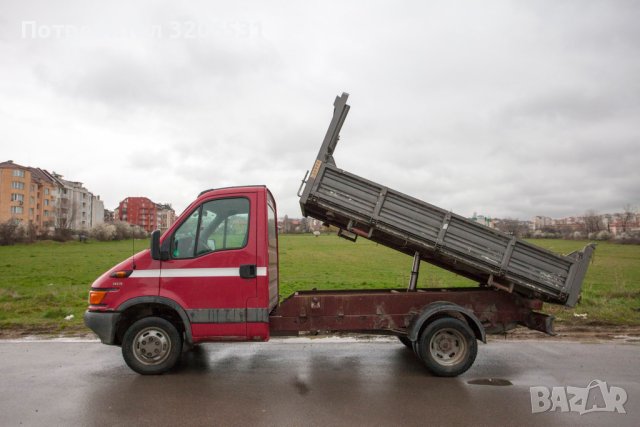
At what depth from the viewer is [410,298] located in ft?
20.8

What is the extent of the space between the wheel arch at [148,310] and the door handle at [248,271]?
941 millimetres

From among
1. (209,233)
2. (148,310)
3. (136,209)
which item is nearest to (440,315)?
(209,233)

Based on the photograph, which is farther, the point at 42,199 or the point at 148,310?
the point at 42,199

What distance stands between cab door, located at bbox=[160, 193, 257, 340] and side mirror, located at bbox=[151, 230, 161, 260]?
0.57 ft

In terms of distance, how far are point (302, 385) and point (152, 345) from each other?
212 centimetres

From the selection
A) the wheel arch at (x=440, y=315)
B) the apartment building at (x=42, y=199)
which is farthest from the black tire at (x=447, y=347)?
the apartment building at (x=42, y=199)

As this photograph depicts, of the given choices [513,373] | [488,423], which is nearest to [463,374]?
[513,373]

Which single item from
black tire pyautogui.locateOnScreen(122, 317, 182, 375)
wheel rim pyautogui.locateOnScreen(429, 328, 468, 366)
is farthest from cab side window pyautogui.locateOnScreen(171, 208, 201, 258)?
wheel rim pyautogui.locateOnScreen(429, 328, 468, 366)

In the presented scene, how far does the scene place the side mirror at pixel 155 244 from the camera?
228 inches

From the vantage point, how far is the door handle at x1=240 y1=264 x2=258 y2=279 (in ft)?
19.3

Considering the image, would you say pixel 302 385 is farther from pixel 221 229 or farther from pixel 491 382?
pixel 491 382

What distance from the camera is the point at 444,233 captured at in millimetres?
6062

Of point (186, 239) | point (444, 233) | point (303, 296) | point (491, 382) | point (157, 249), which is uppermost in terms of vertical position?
point (444, 233)

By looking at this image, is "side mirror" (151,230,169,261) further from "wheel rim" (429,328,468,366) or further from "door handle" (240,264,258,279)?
"wheel rim" (429,328,468,366)
